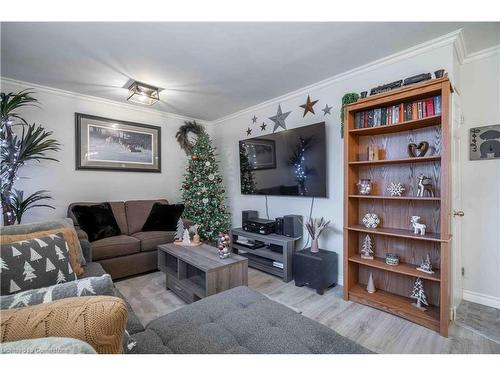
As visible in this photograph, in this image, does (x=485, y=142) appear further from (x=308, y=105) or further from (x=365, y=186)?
(x=308, y=105)

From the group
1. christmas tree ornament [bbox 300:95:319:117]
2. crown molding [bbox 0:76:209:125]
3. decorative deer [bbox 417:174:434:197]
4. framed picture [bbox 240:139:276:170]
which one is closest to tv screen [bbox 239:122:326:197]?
framed picture [bbox 240:139:276:170]

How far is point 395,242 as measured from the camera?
214 cm

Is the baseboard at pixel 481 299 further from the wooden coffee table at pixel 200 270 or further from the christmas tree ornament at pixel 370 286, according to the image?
the wooden coffee table at pixel 200 270

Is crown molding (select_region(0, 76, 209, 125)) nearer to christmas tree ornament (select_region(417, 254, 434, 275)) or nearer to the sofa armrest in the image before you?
the sofa armrest

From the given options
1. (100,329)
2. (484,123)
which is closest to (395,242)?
(484,123)

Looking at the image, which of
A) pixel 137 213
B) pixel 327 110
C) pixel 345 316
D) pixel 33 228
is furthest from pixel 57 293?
pixel 327 110

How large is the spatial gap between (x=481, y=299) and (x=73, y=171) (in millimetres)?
4721

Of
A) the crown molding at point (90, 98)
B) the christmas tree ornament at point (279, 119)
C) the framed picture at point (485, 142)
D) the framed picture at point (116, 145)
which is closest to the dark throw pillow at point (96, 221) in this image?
the framed picture at point (116, 145)

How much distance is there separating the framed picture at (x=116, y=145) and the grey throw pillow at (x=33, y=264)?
7.07 ft

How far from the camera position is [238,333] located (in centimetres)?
102
